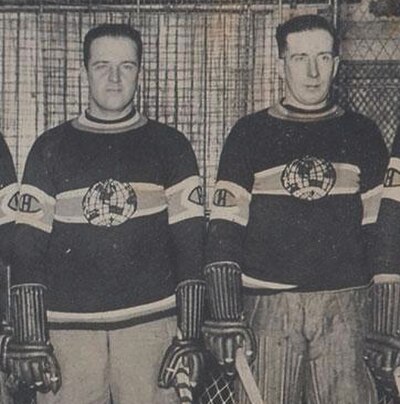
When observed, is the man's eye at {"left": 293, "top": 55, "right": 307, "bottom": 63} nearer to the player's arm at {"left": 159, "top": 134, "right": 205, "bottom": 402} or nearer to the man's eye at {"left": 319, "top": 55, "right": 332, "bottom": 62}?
the man's eye at {"left": 319, "top": 55, "right": 332, "bottom": 62}

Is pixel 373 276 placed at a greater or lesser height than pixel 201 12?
lesser

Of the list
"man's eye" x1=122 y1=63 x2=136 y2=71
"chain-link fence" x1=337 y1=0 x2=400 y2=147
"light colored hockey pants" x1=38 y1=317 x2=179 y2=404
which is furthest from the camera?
"chain-link fence" x1=337 y1=0 x2=400 y2=147

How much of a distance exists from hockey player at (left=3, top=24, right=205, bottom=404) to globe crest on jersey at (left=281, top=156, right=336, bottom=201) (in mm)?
344

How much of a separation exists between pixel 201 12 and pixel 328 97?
59 cm

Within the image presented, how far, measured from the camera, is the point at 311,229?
142 inches

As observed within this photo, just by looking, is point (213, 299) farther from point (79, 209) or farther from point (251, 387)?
point (79, 209)

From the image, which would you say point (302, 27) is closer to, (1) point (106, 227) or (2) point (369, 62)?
(2) point (369, 62)

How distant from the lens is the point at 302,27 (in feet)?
12.1

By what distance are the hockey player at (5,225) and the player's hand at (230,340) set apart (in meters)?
0.77

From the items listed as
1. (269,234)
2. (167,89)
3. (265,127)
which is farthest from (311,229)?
(167,89)

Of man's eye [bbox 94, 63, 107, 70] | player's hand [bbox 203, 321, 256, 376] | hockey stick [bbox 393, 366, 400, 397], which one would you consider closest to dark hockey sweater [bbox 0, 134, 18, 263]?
man's eye [bbox 94, 63, 107, 70]

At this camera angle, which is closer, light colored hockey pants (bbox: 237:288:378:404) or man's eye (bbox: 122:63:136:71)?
light colored hockey pants (bbox: 237:288:378:404)

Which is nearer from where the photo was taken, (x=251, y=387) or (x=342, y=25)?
(x=251, y=387)

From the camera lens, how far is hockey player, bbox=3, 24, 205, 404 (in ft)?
11.8
